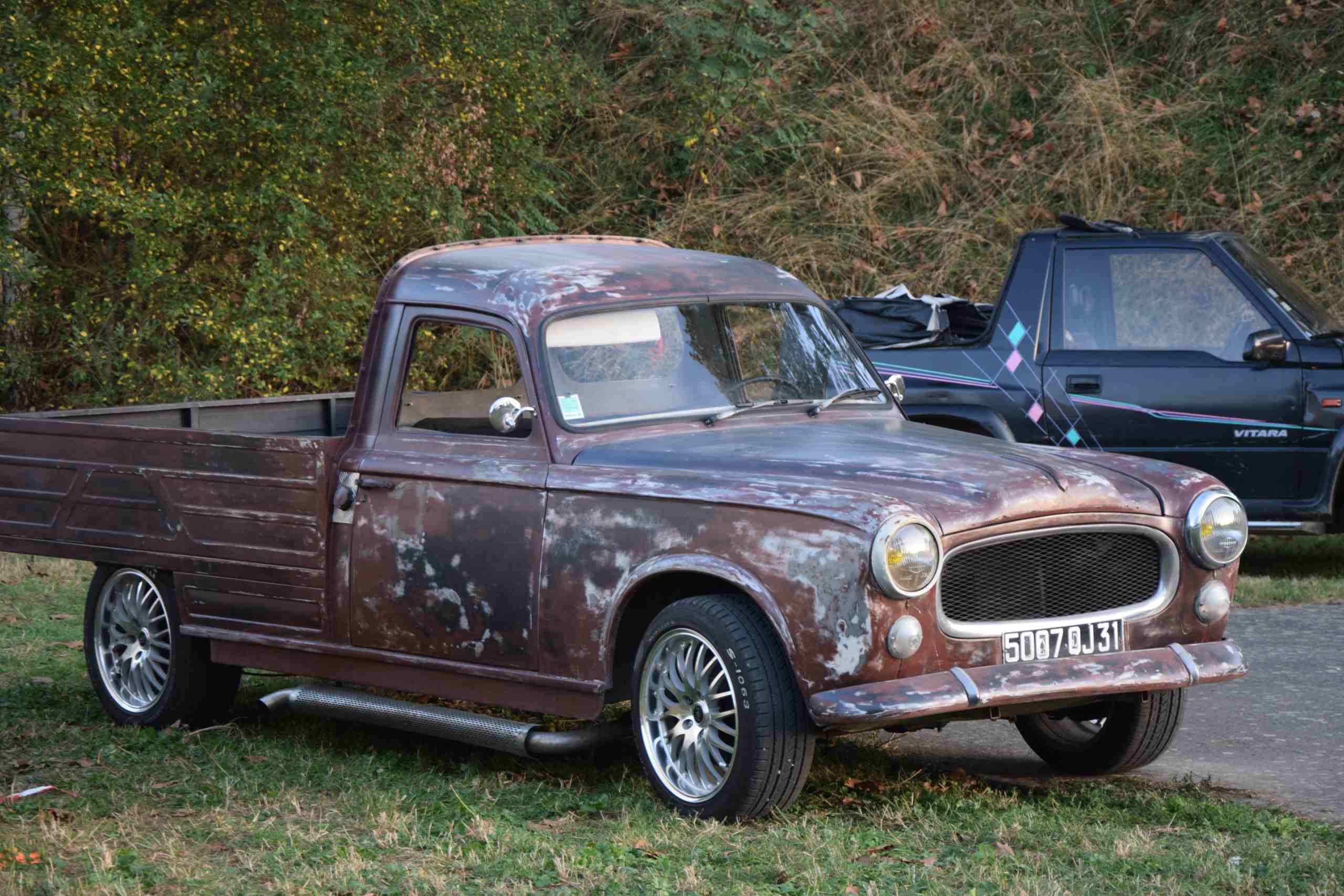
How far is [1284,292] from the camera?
33.9ft

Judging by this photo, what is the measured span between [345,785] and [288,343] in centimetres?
782

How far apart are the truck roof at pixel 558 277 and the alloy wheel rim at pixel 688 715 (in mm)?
1424

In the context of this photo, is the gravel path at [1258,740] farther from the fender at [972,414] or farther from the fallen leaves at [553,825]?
the fender at [972,414]

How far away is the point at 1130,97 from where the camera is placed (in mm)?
17688

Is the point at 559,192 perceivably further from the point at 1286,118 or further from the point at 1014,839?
the point at 1014,839

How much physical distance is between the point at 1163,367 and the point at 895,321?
5.52 feet

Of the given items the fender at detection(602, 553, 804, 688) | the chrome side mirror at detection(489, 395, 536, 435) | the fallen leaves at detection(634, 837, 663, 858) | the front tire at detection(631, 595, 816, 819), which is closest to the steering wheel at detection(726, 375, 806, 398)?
the chrome side mirror at detection(489, 395, 536, 435)

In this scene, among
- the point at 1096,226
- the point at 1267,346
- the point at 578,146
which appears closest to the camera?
the point at 1267,346

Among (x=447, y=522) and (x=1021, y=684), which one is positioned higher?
(x=447, y=522)

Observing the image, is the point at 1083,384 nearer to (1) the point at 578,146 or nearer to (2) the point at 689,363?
(2) the point at 689,363

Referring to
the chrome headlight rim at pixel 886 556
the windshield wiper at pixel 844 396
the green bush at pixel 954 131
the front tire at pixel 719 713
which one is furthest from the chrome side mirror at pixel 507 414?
the green bush at pixel 954 131

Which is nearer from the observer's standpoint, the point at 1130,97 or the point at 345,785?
the point at 345,785

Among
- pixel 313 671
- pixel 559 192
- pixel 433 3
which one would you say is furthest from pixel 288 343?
pixel 313 671

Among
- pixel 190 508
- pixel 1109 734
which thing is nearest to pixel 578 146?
pixel 190 508
